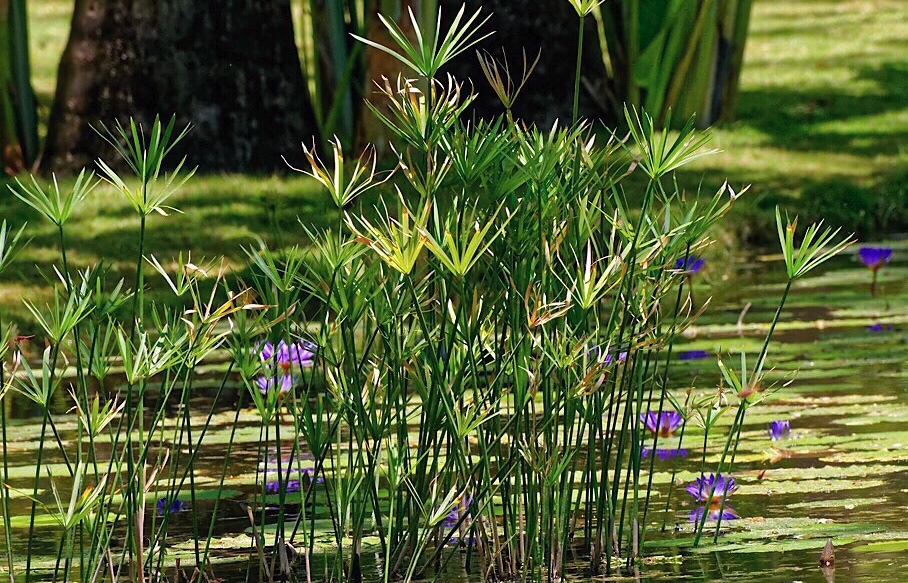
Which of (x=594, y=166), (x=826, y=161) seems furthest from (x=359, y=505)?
(x=826, y=161)

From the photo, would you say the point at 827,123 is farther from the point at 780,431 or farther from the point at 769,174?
the point at 780,431

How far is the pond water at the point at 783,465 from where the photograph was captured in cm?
231

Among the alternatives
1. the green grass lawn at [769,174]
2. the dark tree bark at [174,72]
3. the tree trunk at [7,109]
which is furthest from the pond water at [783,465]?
the tree trunk at [7,109]

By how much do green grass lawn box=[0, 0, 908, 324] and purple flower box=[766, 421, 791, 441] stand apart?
55.9 inches

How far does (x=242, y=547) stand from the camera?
2.53m

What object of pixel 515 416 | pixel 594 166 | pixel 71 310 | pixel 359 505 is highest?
pixel 594 166

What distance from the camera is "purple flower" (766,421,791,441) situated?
9.81 feet

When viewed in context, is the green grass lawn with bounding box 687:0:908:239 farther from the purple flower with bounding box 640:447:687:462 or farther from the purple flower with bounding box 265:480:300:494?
the purple flower with bounding box 265:480:300:494

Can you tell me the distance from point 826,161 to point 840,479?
4956 millimetres

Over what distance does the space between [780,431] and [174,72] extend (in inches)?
176

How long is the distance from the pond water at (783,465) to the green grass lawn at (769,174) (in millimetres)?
774

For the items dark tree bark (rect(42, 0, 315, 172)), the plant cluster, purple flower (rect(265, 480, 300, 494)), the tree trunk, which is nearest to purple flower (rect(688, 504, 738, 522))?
the plant cluster

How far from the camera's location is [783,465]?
2.93 m

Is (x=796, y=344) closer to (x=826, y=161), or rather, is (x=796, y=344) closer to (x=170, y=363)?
(x=170, y=363)
